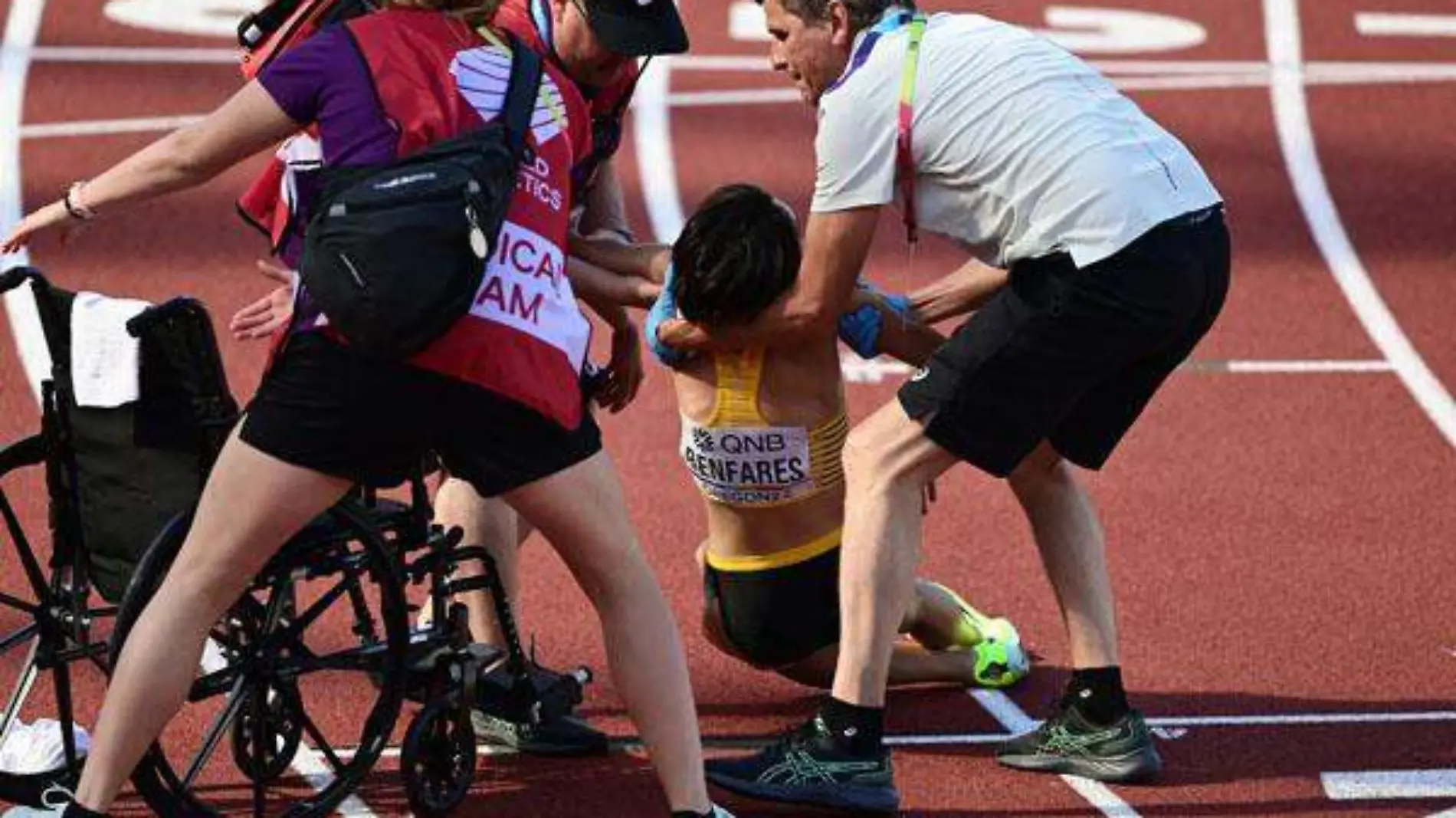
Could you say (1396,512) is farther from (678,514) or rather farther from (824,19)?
(824,19)

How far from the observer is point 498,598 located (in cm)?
582

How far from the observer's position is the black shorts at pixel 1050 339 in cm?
577

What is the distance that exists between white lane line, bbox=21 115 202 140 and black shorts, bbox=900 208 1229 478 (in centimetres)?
626

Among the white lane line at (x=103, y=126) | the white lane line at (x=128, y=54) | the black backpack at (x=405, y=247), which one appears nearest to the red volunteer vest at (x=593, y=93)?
the black backpack at (x=405, y=247)

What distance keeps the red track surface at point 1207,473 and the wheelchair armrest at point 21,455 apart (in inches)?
35.0

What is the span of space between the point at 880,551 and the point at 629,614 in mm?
709

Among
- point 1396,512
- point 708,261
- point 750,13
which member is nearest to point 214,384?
point 708,261

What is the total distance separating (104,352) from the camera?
213 inches

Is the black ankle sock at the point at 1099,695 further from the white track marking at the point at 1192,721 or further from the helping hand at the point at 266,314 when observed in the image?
the helping hand at the point at 266,314

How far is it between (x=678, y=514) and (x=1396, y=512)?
6.31 ft

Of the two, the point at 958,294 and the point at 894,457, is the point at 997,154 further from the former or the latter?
the point at 894,457

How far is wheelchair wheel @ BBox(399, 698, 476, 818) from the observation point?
555 cm

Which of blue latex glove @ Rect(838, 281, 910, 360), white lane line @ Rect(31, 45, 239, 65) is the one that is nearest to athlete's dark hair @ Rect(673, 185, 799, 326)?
blue latex glove @ Rect(838, 281, 910, 360)

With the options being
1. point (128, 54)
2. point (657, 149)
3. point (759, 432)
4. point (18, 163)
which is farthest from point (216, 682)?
point (128, 54)
